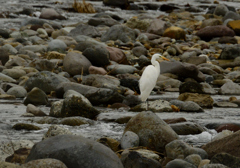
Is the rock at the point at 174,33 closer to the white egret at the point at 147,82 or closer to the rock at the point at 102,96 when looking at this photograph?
the rock at the point at 102,96

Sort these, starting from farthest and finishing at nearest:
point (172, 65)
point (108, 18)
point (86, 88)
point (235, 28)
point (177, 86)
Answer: point (108, 18), point (235, 28), point (172, 65), point (177, 86), point (86, 88)

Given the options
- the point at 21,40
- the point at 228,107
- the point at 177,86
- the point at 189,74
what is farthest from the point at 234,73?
the point at 21,40

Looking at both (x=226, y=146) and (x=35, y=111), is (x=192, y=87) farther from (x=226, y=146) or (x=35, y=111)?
(x=226, y=146)

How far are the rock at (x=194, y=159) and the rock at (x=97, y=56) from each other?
7.82 metres

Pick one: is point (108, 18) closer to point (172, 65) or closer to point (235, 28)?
point (235, 28)

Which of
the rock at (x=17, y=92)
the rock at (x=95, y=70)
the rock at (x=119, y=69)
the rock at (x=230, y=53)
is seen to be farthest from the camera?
the rock at (x=230, y=53)

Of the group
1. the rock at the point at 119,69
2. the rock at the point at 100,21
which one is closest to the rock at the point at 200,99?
the rock at the point at 119,69

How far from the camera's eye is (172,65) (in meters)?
12.2

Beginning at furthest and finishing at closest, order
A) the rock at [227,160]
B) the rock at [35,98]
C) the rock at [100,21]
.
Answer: the rock at [100,21]
the rock at [35,98]
the rock at [227,160]

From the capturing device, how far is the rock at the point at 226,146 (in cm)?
501

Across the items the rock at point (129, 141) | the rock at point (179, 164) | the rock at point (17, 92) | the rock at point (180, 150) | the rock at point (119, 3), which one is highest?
the rock at point (179, 164)

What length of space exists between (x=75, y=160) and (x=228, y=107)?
5695 mm

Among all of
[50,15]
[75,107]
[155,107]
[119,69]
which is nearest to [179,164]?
[75,107]

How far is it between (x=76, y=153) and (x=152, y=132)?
72.7 inches
